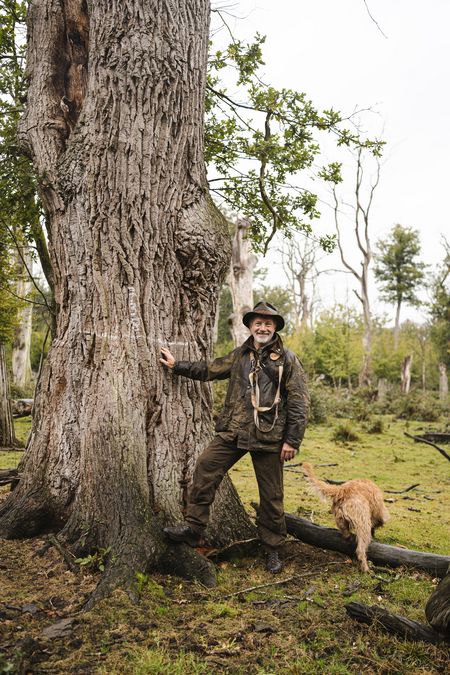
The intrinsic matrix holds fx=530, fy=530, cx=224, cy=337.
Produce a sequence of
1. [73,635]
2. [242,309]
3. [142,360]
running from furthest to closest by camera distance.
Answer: [242,309]
[142,360]
[73,635]

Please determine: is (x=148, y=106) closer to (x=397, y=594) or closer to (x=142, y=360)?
(x=142, y=360)

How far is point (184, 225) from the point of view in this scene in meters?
5.08

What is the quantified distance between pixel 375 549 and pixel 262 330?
7.62 feet

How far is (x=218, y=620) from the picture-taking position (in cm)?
377

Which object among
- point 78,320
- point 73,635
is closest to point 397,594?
point 73,635

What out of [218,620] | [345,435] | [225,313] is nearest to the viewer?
[218,620]

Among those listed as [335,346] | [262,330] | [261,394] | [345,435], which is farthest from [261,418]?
[335,346]

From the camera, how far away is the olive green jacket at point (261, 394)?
4.85m

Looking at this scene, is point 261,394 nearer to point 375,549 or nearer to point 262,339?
point 262,339

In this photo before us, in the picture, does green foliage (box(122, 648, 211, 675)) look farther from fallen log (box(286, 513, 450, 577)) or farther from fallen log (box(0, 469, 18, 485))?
fallen log (box(0, 469, 18, 485))

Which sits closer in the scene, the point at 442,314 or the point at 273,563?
the point at 273,563

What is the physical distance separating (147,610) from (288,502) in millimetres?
4004

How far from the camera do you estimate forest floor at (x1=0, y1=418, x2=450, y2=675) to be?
10.4 feet

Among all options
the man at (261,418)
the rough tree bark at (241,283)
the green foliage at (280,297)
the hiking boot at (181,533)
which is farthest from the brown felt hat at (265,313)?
the green foliage at (280,297)
